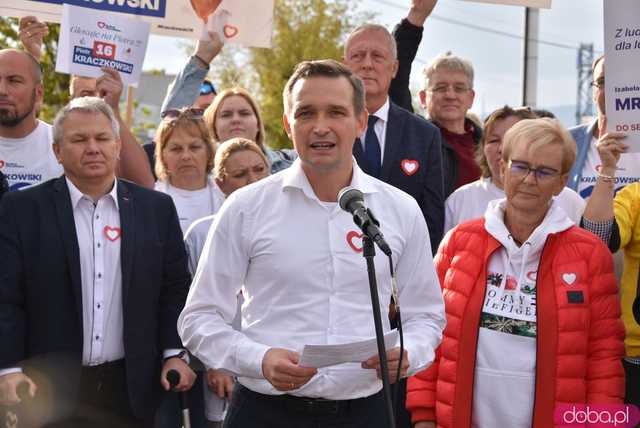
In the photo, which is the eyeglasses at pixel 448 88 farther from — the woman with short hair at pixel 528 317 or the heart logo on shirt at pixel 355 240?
the heart logo on shirt at pixel 355 240

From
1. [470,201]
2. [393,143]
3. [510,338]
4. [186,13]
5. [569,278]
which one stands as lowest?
[510,338]

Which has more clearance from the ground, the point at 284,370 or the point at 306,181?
the point at 306,181

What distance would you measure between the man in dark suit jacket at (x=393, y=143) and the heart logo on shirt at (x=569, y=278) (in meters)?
1.39

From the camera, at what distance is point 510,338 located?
4414mm

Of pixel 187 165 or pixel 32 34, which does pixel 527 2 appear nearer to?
pixel 187 165

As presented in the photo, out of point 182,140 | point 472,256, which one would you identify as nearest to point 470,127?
Answer: point 182,140

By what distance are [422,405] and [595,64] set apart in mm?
2372

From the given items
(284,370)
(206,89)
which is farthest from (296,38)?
(284,370)

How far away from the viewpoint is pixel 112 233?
4898mm

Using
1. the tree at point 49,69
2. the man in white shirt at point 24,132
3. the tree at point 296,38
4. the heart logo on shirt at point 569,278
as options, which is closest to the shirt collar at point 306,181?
the heart logo on shirt at point 569,278

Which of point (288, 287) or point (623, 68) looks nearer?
point (288, 287)

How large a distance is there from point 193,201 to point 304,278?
2800mm

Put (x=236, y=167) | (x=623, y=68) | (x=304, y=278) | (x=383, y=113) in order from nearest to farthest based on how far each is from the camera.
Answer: (x=304, y=278) → (x=623, y=68) → (x=383, y=113) → (x=236, y=167)

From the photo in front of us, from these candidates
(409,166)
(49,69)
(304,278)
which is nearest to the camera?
(304,278)
